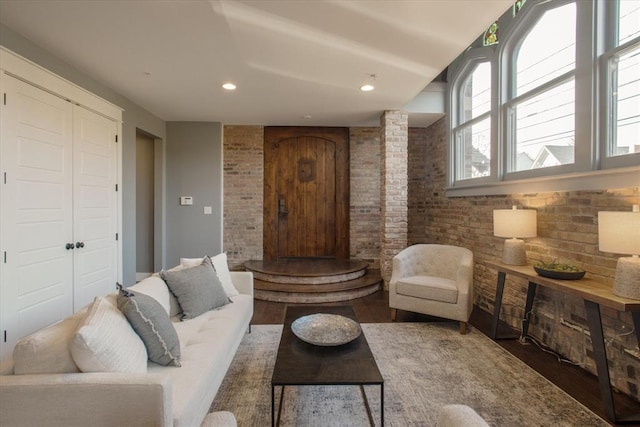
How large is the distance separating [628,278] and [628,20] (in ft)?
5.94

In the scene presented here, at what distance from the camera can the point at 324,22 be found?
241cm

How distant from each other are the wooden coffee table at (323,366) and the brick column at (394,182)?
2720mm

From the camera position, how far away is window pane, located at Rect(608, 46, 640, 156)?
2.19m

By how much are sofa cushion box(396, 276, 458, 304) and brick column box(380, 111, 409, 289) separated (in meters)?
1.09

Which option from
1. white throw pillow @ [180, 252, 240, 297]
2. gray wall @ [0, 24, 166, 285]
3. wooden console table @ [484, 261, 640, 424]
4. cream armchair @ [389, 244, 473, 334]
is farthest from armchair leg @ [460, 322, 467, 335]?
gray wall @ [0, 24, 166, 285]

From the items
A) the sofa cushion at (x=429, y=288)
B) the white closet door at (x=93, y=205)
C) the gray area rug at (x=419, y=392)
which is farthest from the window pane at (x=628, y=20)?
the white closet door at (x=93, y=205)

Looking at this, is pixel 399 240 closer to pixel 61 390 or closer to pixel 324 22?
pixel 324 22

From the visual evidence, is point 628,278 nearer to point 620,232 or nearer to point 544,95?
point 620,232

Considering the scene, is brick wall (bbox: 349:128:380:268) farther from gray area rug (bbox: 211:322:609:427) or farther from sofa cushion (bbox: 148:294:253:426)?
sofa cushion (bbox: 148:294:253:426)

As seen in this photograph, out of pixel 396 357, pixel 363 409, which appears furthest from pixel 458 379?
pixel 363 409

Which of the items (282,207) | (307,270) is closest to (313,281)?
(307,270)

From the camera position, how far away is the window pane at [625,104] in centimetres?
219

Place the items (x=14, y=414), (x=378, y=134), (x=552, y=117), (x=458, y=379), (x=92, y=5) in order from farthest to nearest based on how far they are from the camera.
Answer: (x=378, y=134) < (x=552, y=117) < (x=458, y=379) < (x=92, y=5) < (x=14, y=414)

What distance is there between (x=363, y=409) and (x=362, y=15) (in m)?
2.69
